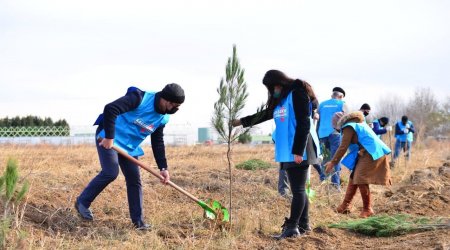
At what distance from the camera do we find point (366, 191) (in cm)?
680

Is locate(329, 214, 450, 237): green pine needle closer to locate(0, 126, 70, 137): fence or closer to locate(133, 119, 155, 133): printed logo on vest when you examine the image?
locate(133, 119, 155, 133): printed logo on vest

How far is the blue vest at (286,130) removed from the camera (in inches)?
198

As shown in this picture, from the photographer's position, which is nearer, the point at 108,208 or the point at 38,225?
the point at 38,225

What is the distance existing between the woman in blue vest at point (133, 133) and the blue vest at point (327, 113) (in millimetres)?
3914

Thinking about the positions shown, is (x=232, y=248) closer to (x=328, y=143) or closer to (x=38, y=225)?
(x=38, y=225)

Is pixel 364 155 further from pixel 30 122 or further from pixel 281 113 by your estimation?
pixel 30 122

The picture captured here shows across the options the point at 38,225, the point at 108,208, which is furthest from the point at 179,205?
the point at 38,225

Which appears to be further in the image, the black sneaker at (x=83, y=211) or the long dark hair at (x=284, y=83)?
the black sneaker at (x=83, y=211)

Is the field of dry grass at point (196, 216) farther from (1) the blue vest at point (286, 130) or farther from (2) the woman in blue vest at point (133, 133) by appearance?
(1) the blue vest at point (286, 130)

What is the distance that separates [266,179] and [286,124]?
4.56 metres

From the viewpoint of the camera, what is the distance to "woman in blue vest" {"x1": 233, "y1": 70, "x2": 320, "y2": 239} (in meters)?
4.91

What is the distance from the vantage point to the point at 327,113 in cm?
875

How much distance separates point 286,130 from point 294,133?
9 cm

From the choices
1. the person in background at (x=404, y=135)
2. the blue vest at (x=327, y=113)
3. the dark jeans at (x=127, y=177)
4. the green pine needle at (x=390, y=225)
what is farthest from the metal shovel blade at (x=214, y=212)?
the person in background at (x=404, y=135)
